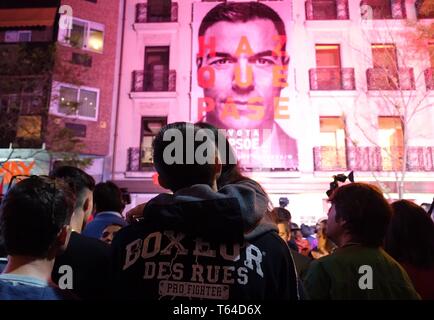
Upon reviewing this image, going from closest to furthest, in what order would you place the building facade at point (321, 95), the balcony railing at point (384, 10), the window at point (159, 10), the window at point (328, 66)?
the building facade at point (321, 95), the window at point (328, 66), the balcony railing at point (384, 10), the window at point (159, 10)

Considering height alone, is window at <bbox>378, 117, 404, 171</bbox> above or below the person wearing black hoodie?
above

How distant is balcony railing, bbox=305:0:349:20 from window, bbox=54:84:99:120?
332 inches

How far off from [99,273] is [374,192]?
1.66 meters

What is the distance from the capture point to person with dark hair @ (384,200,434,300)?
7.43 ft

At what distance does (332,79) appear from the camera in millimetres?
13219

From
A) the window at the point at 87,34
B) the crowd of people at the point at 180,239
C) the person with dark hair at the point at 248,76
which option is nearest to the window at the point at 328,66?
the person with dark hair at the point at 248,76

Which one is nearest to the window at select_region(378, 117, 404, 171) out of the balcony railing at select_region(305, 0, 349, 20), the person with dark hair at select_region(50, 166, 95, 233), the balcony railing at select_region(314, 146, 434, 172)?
the balcony railing at select_region(314, 146, 434, 172)

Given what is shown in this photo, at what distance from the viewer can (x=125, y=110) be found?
1340 cm

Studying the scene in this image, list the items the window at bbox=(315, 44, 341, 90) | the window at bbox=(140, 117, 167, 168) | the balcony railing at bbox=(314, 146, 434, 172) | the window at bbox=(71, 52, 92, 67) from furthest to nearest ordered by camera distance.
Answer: the window at bbox=(71, 52, 92, 67) → the window at bbox=(315, 44, 341, 90) → the window at bbox=(140, 117, 167, 168) → the balcony railing at bbox=(314, 146, 434, 172)

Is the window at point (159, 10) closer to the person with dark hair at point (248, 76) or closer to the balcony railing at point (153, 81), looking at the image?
the person with dark hair at point (248, 76)

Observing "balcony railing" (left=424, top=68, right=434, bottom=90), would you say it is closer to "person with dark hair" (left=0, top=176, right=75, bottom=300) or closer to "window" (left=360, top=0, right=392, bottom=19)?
"window" (left=360, top=0, right=392, bottom=19)

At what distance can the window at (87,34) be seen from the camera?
13852 mm
